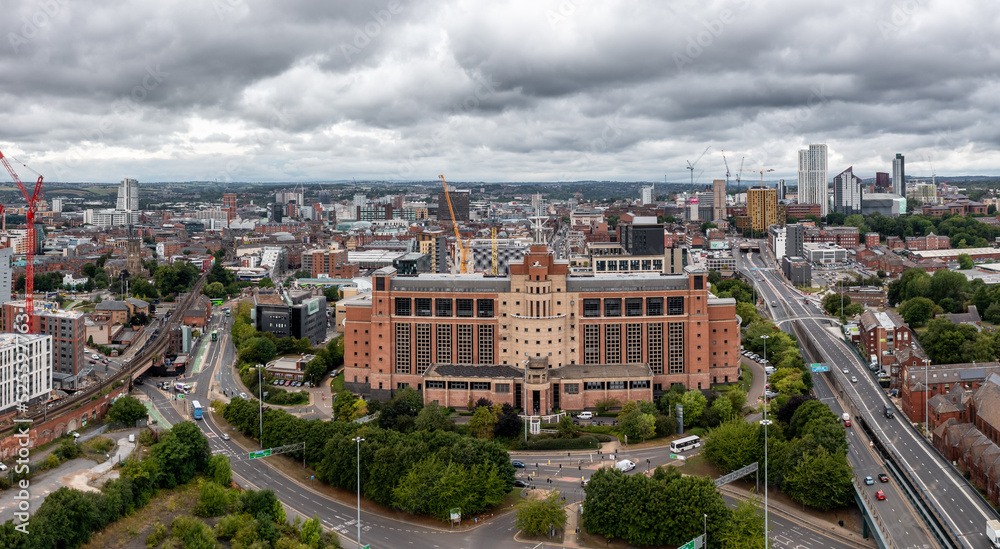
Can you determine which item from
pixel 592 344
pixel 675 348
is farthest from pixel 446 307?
pixel 675 348

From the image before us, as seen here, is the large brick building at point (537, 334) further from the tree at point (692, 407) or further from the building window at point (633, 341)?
the tree at point (692, 407)

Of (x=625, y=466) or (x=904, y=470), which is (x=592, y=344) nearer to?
(x=625, y=466)

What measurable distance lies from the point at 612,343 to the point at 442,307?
61.0 feet

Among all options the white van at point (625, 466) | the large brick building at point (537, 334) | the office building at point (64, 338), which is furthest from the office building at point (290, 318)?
the white van at point (625, 466)

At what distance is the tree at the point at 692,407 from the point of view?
8162 cm

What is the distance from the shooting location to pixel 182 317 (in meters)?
140

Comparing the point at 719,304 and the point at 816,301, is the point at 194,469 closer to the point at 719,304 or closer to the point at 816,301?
the point at 719,304

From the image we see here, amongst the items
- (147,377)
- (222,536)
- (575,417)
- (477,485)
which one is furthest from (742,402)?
(147,377)

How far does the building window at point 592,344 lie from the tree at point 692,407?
37.8 ft

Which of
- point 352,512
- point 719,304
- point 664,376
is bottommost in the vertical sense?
point 352,512

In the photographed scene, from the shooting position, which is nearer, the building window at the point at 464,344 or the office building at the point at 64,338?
the building window at the point at 464,344

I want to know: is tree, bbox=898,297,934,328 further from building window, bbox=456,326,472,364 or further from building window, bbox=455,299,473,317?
building window, bbox=455,299,473,317

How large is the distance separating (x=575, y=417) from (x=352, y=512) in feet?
92.7

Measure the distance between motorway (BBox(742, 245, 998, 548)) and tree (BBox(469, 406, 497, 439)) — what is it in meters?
30.7
